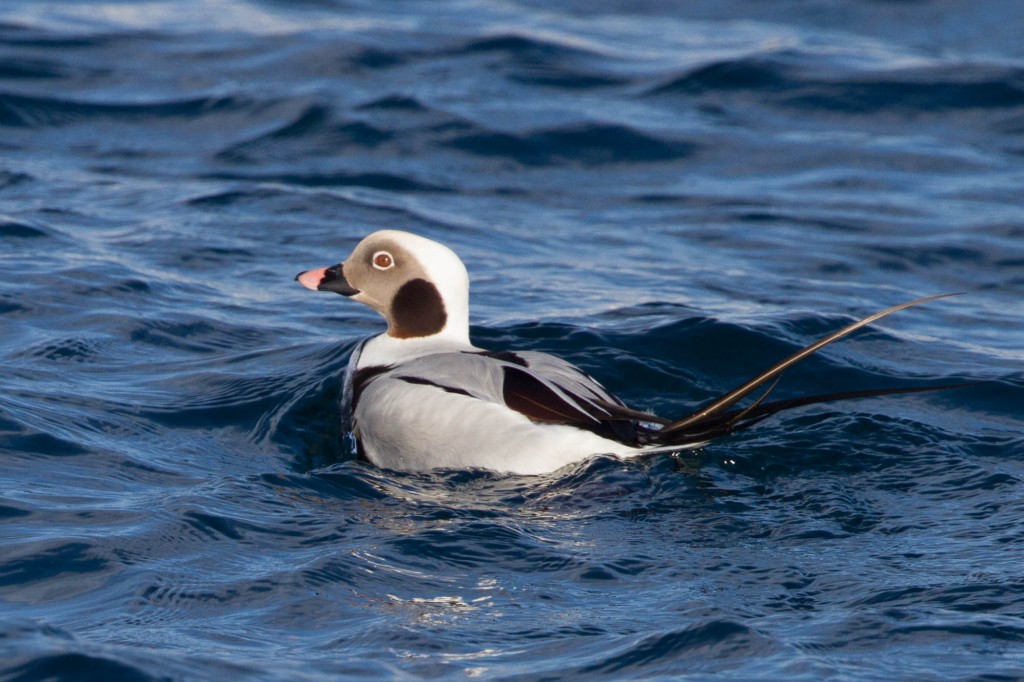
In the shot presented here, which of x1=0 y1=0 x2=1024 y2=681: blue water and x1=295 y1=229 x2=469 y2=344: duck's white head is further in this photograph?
x1=295 y1=229 x2=469 y2=344: duck's white head

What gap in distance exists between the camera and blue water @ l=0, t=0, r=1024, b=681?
4250mm

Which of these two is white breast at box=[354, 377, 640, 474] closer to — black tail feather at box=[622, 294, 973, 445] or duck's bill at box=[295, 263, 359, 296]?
black tail feather at box=[622, 294, 973, 445]

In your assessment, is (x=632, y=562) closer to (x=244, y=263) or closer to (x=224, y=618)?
(x=224, y=618)

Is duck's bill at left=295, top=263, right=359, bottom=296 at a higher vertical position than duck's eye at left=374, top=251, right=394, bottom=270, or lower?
lower

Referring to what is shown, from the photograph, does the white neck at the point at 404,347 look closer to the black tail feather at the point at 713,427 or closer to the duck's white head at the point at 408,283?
the duck's white head at the point at 408,283

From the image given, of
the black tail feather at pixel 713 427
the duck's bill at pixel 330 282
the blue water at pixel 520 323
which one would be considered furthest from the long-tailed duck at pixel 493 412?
the duck's bill at pixel 330 282

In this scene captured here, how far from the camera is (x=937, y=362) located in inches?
298

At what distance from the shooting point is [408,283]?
6.54m

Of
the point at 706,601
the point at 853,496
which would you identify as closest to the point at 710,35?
the point at 853,496

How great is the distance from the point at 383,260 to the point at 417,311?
278 millimetres

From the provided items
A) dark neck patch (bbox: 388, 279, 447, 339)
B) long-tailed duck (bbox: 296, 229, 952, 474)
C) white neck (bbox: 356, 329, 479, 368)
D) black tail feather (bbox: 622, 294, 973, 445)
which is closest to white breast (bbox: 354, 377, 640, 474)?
long-tailed duck (bbox: 296, 229, 952, 474)

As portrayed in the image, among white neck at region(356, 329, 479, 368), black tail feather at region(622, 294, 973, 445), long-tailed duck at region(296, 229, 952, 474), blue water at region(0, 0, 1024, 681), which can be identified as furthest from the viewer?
white neck at region(356, 329, 479, 368)

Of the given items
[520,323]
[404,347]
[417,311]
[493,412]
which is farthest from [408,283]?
[520,323]

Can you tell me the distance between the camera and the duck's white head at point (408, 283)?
650cm
